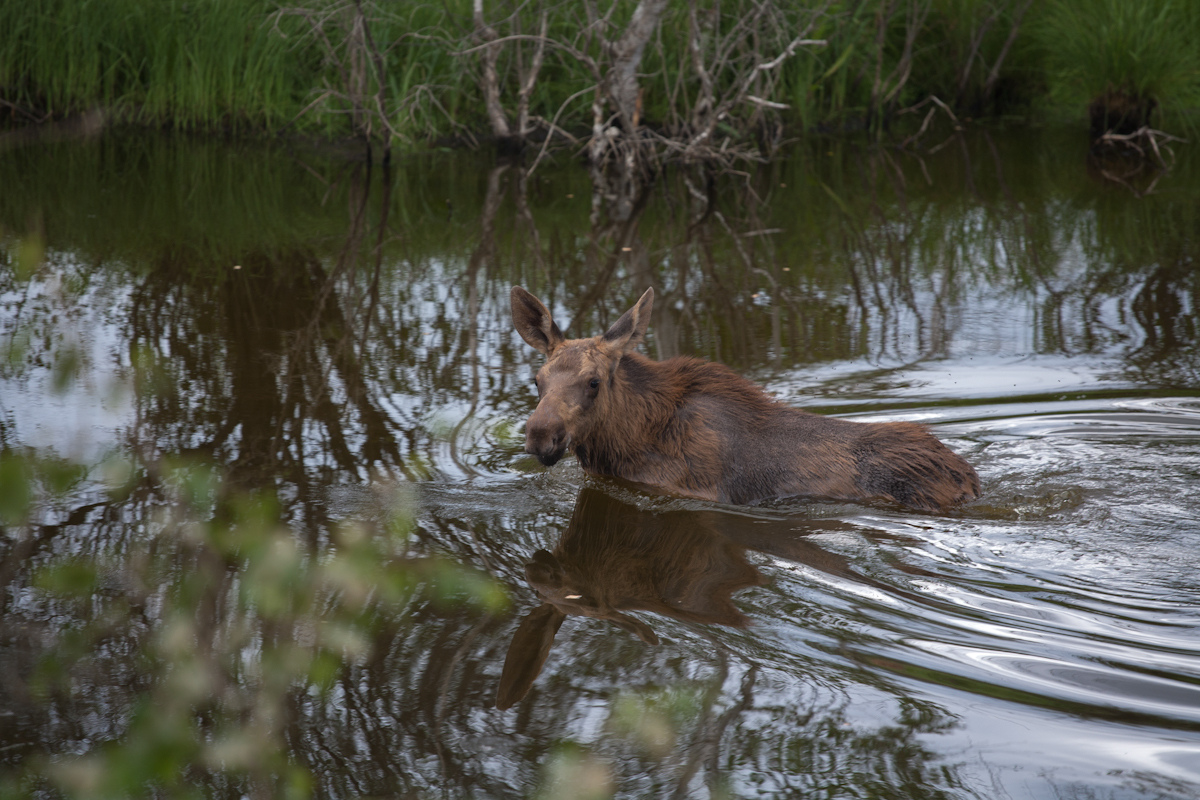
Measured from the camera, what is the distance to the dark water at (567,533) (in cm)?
343

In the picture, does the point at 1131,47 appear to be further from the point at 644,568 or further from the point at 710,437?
the point at 644,568

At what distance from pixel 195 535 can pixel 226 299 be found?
4233 millimetres

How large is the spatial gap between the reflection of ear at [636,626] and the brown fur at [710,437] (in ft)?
3.98

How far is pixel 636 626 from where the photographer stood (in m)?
4.41

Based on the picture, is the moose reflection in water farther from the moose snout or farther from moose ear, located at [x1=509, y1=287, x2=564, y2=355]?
moose ear, located at [x1=509, y1=287, x2=564, y2=355]

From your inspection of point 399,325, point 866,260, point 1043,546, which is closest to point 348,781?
point 1043,546

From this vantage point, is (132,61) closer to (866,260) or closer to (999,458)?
(866,260)

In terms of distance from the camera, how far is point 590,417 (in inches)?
221

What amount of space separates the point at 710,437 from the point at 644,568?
1.07 metres

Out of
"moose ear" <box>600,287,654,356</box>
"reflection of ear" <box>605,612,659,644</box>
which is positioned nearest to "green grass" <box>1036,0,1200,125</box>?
"moose ear" <box>600,287,654,356</box>

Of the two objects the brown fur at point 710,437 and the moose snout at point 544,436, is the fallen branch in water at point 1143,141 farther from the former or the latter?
the moose snout at point 544,436

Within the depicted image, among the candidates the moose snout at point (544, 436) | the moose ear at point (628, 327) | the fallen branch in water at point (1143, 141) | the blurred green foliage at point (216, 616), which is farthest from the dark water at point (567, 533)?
the fallen branch in water at point (1143, 141)

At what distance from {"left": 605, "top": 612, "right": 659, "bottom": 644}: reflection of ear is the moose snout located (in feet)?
3.29

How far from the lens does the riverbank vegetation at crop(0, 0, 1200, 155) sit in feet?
49.4
